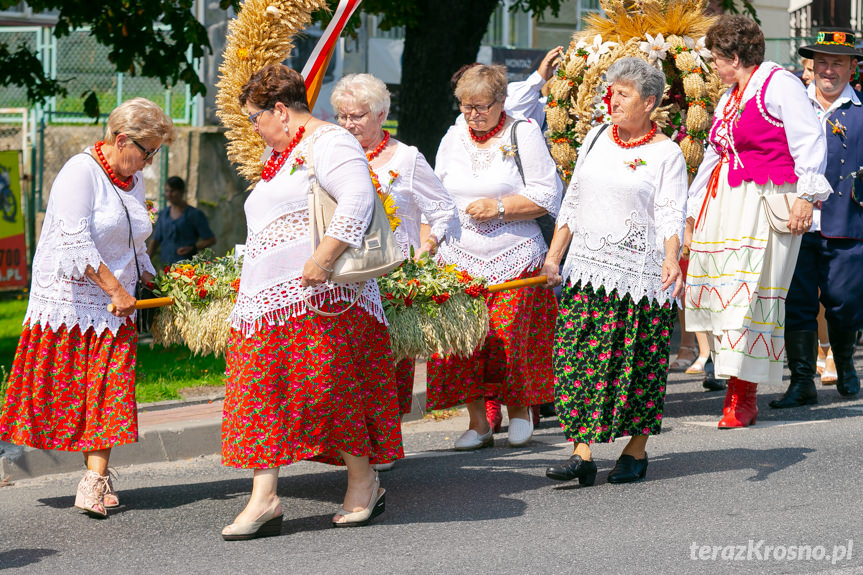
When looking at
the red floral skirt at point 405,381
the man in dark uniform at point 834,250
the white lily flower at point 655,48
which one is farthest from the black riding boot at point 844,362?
the red floral skirt at point 405,381

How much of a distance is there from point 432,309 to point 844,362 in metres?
4.00

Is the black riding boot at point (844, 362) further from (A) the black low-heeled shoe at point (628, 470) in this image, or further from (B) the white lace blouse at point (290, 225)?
(B) the white lace blouse at point (290, 225)

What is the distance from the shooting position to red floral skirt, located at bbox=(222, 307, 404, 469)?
520cm

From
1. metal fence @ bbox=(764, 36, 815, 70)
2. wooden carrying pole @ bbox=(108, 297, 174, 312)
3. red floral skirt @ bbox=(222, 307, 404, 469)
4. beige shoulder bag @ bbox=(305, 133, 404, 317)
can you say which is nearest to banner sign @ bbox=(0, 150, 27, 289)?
wooden carrying pole @ bbox=(108, 297, 174, 312)

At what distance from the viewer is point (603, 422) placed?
20.2 ft

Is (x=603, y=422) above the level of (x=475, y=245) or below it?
below

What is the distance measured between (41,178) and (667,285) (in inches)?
452

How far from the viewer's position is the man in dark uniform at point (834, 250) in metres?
8.41

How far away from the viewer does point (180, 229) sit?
1272 cm

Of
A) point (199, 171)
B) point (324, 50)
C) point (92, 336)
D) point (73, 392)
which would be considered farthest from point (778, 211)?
point (199, 171)

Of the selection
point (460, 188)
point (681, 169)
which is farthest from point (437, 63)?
point (681, 169)

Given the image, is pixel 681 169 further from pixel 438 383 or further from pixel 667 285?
pixel 438 383

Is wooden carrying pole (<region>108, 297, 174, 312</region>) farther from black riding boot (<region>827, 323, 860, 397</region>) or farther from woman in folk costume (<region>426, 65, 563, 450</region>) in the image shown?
black riding boot (<region>827, 323, 860, 397</region>)

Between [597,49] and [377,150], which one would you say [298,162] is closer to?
[377,150]
